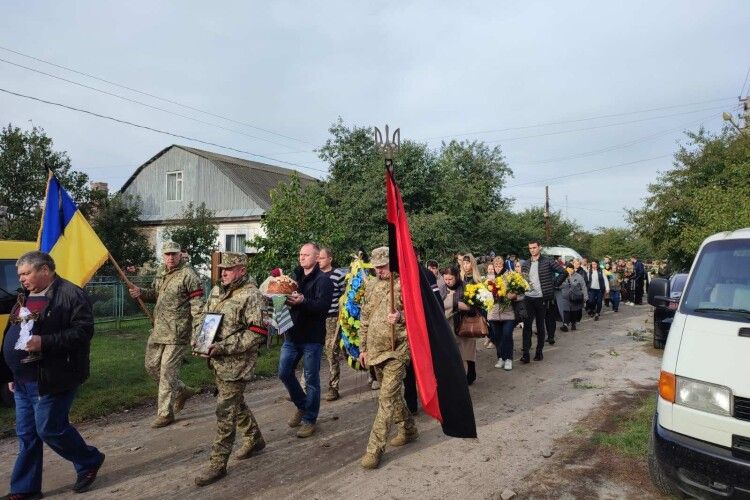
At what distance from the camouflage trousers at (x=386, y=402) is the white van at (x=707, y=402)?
2.22 meters

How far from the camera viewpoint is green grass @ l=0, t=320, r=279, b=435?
7250mm

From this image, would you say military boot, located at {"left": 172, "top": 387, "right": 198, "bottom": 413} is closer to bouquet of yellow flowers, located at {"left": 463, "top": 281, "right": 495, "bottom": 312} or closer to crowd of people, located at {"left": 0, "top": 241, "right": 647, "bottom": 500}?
crowd of people, located at {"left": 0, "top": 241, "right": 647, "bottom": 500}

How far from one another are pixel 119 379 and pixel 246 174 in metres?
25.7

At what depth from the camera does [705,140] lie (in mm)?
24344

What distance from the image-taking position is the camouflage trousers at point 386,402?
518 cm

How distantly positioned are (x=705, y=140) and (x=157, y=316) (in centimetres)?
2537

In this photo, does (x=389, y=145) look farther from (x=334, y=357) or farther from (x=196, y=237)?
(x=196, y=237)

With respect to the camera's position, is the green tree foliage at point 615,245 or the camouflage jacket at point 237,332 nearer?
the camouflage jacket at point 237,332

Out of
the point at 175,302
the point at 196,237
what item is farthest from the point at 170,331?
the point at 196,237

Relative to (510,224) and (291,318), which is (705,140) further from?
(291,318)

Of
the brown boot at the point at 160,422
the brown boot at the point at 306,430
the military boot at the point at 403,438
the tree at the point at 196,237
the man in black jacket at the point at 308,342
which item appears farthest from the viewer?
the tree at the point at 196,237

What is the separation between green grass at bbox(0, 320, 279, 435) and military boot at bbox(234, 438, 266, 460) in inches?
109

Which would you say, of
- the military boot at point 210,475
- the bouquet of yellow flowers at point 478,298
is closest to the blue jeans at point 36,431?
the military boot at point 210,475

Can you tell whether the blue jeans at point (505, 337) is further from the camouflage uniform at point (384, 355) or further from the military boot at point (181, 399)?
the military boot at point (181, 399)
